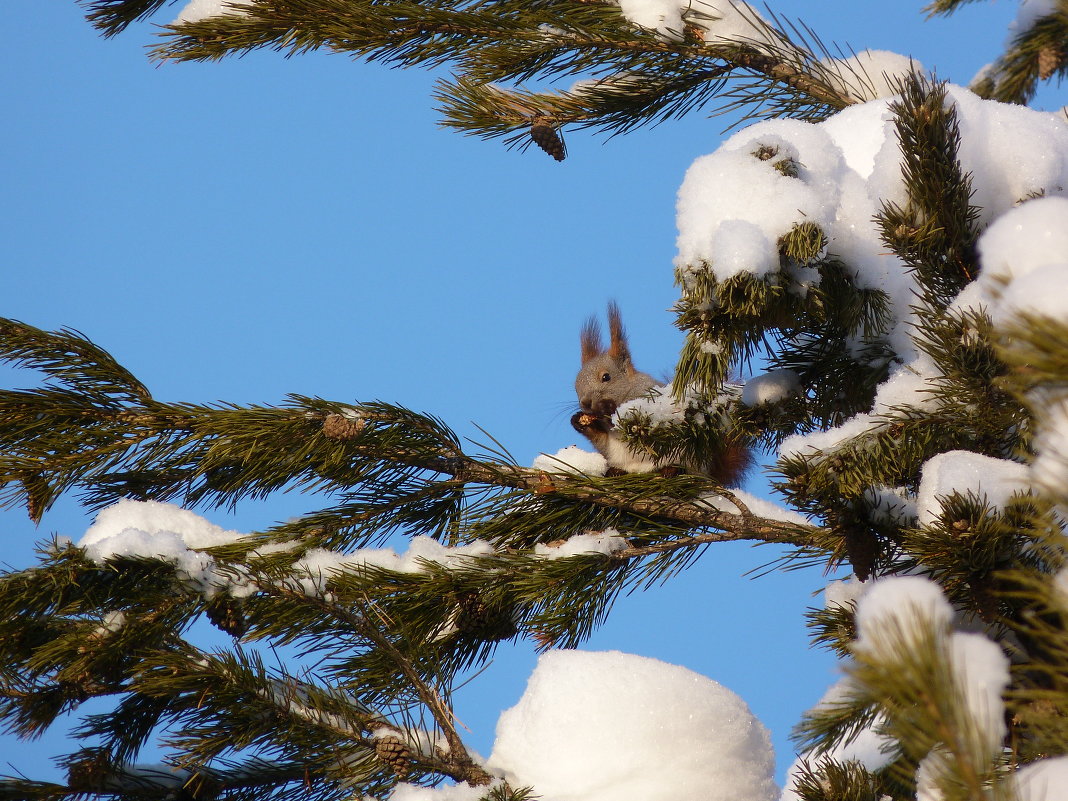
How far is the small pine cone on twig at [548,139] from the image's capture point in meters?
1.94

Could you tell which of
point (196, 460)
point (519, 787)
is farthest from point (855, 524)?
point (196, 460)

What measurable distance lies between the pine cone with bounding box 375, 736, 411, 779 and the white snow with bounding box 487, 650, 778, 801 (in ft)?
0.71

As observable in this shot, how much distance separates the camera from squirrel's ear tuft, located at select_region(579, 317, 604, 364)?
3.53 meters

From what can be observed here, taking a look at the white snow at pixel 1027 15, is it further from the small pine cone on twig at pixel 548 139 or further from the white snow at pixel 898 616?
the white snow at pixel 898 616

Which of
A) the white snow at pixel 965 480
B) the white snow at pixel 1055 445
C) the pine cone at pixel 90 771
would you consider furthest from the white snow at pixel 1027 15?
the pine cone at pixel 90 771

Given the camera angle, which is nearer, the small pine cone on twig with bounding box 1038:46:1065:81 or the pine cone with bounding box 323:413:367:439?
the pine cone with bounding box 323:413:367:439

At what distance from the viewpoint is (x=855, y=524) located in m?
1.19

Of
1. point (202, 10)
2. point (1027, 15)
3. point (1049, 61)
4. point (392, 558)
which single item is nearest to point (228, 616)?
point (392, 558)

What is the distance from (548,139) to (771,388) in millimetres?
699

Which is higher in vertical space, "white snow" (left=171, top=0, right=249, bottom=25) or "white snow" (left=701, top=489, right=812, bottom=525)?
"white snow" (left=171, top=0, right=249, bottom=25)

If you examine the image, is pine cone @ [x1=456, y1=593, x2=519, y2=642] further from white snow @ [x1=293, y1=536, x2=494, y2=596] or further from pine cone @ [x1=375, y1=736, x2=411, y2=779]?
pine cone @ [x1=375, y1=736, x2=411, y2=779]

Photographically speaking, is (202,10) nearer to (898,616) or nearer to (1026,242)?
(1026,242)

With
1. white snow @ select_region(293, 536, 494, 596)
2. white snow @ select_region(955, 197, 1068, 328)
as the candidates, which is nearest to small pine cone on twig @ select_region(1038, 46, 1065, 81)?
white snow @ select_region(955, 197, 1068, 328)

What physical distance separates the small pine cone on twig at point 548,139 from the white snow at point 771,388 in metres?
0.64
